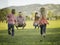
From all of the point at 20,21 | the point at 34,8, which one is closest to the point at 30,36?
the point at 20,21

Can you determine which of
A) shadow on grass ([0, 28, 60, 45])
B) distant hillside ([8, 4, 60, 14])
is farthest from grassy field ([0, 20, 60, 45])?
distant hillside ([8, 4, 60, 14])

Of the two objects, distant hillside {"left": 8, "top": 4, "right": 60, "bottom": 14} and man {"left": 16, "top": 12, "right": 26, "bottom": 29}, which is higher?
distant hillside {"left": 8, "top": 4, "right": 60, "bottom": 14}

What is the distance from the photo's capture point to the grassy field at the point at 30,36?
1.71 metres

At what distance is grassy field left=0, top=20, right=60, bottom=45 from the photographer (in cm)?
171

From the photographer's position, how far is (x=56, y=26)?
1.72 m

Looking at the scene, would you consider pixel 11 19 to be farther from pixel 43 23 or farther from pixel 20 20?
pixel 43 23

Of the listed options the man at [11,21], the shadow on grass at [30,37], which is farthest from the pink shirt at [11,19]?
the shadow on grass at [30,37]

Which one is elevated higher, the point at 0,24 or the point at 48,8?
the point at 48,8

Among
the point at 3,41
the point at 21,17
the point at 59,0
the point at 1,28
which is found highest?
the point at 59,0

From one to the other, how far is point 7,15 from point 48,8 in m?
0.42

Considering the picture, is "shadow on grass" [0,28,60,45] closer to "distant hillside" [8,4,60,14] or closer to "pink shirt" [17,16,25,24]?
"pink shirt" [17,16,25,24]

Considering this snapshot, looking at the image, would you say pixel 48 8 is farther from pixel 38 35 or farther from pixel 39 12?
pixel 38 35

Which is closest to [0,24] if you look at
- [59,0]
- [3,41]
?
[3,41]

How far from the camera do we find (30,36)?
5.65ft
